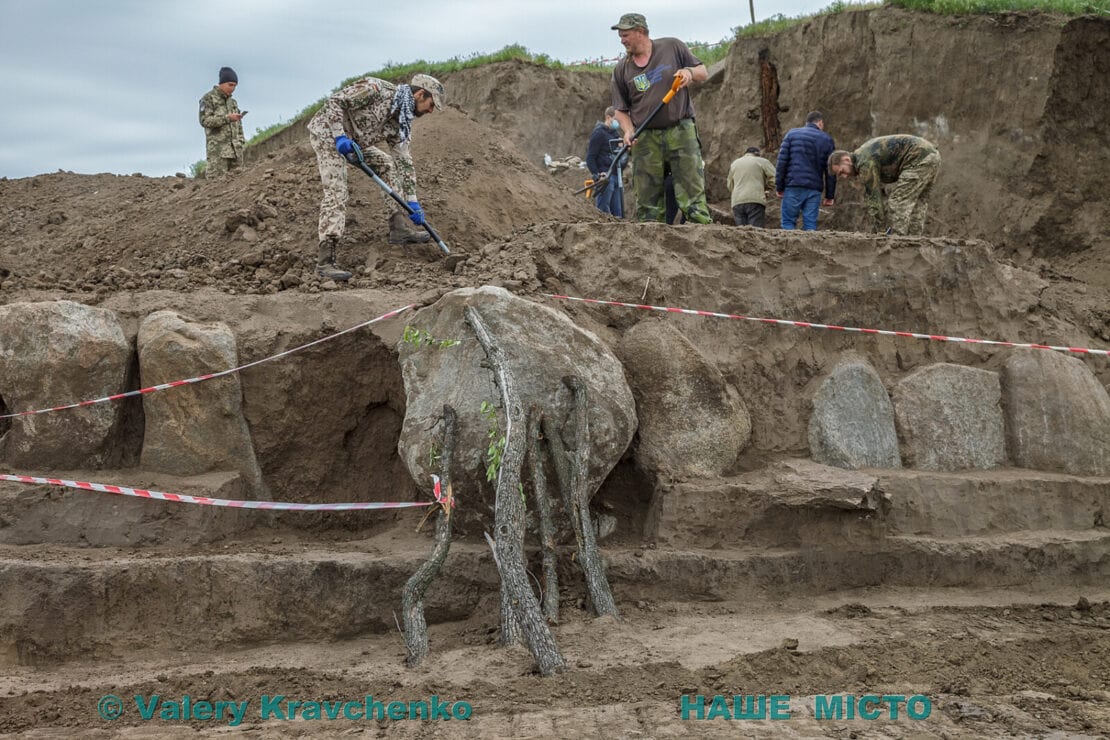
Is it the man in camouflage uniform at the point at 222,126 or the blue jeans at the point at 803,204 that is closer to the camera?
the blue jeans at the point at 803,204

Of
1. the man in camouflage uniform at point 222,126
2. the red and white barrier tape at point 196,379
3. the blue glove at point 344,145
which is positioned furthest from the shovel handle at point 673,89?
the man in camouflage uniform at point 222,126

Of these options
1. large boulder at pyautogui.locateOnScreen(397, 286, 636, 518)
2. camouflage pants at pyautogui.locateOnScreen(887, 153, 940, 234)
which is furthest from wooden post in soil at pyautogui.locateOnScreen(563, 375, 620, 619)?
camouflage pants at pyautogui.locateOnScreen(887, 153, 940, 234)

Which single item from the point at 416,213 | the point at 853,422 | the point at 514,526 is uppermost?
the point at 416,213

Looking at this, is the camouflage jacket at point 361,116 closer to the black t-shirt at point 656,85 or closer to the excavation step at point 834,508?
the black t-shirt at point 656,85

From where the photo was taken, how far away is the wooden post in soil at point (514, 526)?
505cm

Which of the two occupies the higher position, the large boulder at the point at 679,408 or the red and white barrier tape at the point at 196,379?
the red and white barrier tape at the point at 196,379

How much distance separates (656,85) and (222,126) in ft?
18.7

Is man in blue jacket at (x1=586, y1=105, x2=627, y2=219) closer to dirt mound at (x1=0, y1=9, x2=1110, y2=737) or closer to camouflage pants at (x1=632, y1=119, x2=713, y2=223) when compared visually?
dirt mound at (x1=0, y1=9, x2=1110, y2=737)

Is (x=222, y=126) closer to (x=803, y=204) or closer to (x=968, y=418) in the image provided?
(x=803, y=204)

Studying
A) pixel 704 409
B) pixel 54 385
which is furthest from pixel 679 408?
pixel 54 385

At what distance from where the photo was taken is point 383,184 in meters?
8.30

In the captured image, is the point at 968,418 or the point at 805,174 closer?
the point at 968,418

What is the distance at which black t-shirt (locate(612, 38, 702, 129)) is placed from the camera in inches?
335

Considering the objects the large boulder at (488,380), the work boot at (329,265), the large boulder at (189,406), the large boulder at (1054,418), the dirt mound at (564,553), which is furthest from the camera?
the work boot at (329,265)
